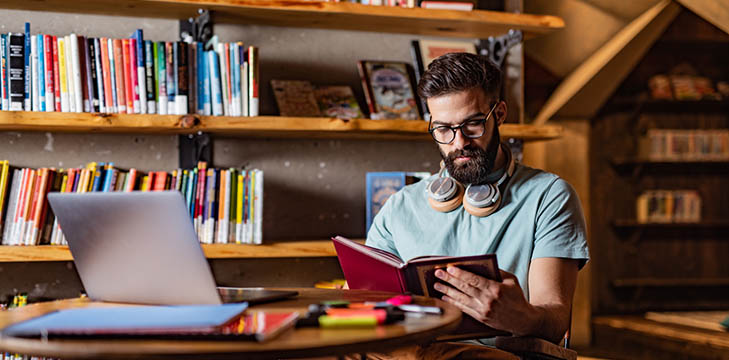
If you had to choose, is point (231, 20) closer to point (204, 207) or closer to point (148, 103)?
point (148, 103)

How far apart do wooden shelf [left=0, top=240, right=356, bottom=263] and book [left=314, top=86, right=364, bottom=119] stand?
50 cm

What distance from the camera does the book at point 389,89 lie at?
2711mm

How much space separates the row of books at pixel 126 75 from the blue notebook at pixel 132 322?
134 centimetres

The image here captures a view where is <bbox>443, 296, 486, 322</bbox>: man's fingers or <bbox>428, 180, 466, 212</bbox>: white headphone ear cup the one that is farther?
<bbox>428, 180, 466, 212</bbox>: white headphone ear cup

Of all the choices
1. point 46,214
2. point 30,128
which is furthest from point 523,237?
point 30,128

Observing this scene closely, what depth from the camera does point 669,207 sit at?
210 inches

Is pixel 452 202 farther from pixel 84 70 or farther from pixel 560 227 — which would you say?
pixel 84 70

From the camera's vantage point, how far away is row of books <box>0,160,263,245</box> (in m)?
2.28

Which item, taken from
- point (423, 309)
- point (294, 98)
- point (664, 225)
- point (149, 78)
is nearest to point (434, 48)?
point (294, 98)

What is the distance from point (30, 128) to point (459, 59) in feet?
4.97

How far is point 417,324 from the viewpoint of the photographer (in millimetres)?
1077

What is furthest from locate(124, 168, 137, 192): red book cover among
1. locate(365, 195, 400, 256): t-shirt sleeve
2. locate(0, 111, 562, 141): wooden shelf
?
locate(365, 195, 400, 256): t-shirt sleeve

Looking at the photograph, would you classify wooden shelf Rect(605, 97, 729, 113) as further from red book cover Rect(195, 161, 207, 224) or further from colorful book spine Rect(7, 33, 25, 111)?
colorful book spine Rect(7, 33, 25, 111)

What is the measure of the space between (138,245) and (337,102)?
1.64 meters
